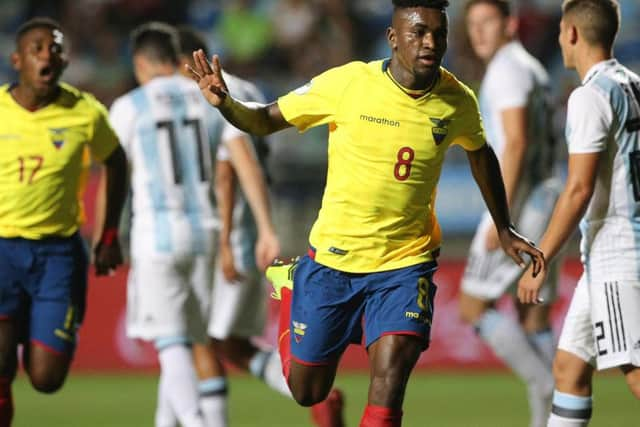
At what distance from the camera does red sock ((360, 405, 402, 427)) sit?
5723 millimetres

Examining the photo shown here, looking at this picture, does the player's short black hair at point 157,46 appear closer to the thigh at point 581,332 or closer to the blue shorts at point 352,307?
the blue shorts at point 352,307

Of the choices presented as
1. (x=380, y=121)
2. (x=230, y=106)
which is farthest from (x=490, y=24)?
(x=230, y=106)

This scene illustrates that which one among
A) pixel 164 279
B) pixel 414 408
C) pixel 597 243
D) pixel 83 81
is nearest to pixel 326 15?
pixel 83 81

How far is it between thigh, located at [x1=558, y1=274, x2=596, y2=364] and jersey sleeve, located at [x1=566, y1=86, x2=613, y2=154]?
655 millimetres

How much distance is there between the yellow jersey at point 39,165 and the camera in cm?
719

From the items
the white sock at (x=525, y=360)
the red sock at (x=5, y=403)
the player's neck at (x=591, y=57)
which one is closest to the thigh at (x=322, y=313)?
the player's neck at (x=591, y=57)

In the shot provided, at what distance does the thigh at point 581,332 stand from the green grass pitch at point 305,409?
2728 mm

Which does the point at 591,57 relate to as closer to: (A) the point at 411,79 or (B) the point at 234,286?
(A) the point at 411,79

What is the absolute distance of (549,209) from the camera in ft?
28.4

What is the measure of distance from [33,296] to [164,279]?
837 millimetres

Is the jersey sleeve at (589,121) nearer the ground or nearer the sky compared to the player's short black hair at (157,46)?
nearer the ground

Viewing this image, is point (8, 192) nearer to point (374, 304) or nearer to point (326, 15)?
point (374, 304)

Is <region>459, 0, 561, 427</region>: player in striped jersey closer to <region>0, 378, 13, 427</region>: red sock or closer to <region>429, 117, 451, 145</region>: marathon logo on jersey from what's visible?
<region>429, 117, 451, 145</region>: marathon logo on jersey

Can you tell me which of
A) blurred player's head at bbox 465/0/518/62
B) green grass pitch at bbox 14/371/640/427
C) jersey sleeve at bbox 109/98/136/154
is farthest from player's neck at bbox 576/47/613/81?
green grass pitch at bbox 14/371/640/427
